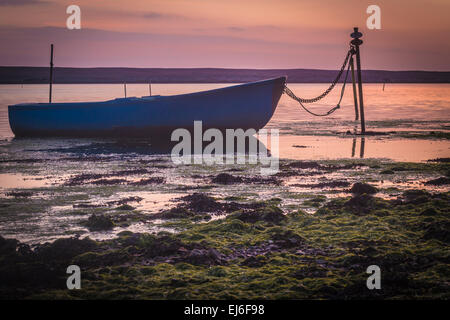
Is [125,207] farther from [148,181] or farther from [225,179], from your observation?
[225,179]

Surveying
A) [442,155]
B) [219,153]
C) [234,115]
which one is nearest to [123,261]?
[219,153]

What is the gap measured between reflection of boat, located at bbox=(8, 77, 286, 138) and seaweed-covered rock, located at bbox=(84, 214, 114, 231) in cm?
1238

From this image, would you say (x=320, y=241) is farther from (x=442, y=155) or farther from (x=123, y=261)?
(x=442, y=155)

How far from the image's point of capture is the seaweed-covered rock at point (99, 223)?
8.12 m

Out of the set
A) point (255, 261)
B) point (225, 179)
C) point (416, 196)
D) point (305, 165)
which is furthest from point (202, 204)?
point (305, 165)

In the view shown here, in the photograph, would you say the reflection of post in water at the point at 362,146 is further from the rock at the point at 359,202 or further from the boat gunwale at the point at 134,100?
the rock at the point at 359,202

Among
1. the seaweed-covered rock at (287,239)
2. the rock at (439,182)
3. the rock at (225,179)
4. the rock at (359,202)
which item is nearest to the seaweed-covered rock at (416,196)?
the rock at (359,202)

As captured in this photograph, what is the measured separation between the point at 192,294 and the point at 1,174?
954 cm

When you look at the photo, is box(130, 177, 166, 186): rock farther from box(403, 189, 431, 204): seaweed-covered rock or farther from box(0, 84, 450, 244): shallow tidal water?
box(403, 189, 431, 204): seaweed-covered rock

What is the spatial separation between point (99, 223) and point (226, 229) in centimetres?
202

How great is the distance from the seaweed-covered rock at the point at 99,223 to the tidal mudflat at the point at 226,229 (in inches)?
0.9

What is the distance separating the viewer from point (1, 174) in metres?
13.4

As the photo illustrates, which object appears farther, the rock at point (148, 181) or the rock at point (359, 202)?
the rock at point (148, 181)

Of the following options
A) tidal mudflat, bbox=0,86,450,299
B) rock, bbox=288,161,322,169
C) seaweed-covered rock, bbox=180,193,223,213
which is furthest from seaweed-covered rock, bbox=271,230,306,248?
rock, bbox=288,161,322,169
